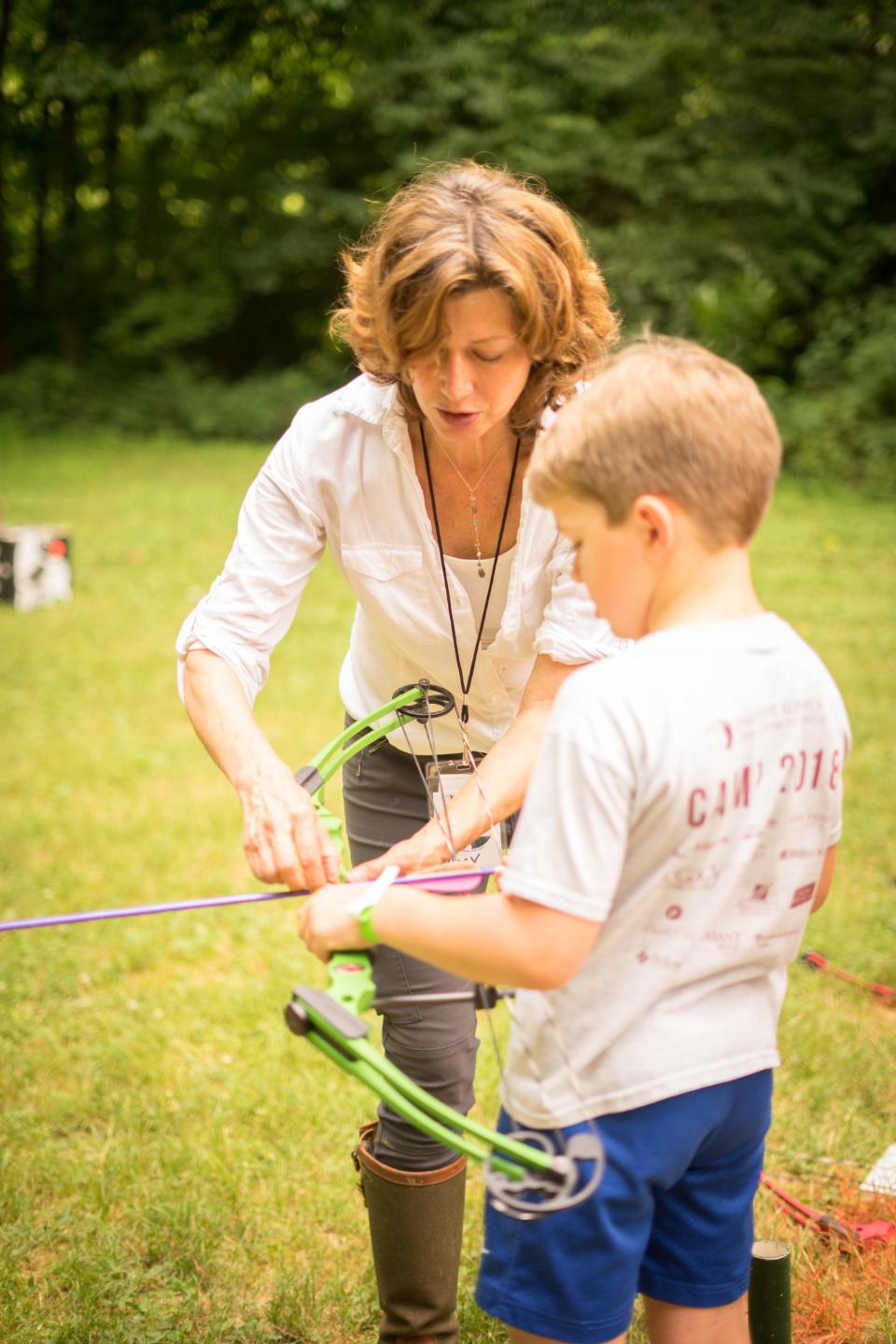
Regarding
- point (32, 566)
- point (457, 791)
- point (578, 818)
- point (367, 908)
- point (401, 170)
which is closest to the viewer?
point (578, 818)

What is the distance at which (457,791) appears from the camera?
6.49 ft

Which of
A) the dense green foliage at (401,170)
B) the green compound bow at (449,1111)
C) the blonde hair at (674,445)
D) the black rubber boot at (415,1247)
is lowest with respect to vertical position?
the black rubber boot at (415,1247)

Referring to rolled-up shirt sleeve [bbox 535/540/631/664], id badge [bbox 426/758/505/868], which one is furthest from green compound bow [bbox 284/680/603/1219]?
rolled-up shirt sleeve [bbox 535/540/631/664]

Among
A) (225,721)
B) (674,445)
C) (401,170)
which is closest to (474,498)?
(225,721)

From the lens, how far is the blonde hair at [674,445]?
1238 mm

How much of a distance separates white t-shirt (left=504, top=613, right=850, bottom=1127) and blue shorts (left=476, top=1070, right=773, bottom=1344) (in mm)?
47

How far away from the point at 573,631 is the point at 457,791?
32cm

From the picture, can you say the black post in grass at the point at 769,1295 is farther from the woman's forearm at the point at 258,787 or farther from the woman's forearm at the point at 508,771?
the woman's forearm at the point at 258,787

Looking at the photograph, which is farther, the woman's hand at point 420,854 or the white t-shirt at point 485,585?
the white t-shirt at point 485,585

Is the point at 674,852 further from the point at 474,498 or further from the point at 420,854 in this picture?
the point at 474,498

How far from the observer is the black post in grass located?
1.88 m

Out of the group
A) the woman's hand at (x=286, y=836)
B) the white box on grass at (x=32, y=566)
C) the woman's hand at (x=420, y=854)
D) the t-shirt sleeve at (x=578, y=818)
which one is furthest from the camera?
the white box on grass at (x=32, y=566)

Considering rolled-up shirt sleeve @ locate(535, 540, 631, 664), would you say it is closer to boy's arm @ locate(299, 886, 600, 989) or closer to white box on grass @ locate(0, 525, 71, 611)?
boy's arm @ locate(299, 886, 600, 989)

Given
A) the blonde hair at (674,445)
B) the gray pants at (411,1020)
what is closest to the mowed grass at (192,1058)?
the gray pants at (411,1020)
